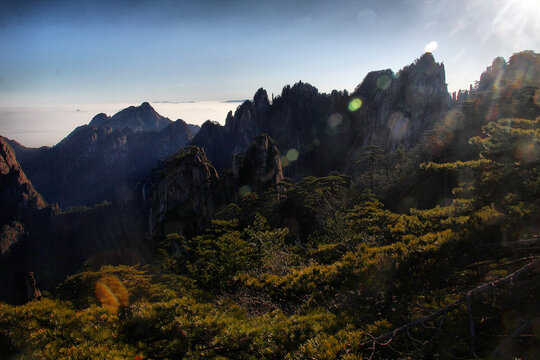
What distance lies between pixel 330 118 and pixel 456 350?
11325 centimetres

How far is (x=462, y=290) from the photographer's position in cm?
596

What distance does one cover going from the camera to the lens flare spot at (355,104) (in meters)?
106

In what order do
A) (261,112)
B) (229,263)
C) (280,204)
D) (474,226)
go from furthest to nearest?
(261,112) < (280,204) < (229,263) < (474,226)

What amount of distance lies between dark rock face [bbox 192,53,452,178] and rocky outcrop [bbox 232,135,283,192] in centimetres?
2967

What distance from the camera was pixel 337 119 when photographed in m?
110

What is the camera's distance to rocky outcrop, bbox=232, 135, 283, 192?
61866 mm

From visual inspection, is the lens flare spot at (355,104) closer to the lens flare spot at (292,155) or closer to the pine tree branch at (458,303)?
the lens flare spot at (292,155)

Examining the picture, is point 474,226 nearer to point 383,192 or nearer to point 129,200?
point 383,192

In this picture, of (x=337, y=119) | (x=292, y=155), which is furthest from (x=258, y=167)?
(x=337, y=119)

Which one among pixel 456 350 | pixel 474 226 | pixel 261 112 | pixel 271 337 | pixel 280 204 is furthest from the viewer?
pixel 261 112

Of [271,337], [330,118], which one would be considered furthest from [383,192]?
[330,118]

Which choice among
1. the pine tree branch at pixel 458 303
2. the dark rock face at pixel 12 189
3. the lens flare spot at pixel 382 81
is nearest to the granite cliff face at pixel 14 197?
the dark rock face at pixel 12 189

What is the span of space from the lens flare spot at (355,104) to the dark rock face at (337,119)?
372 millimetres

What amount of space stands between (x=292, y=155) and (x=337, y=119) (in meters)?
23.3
